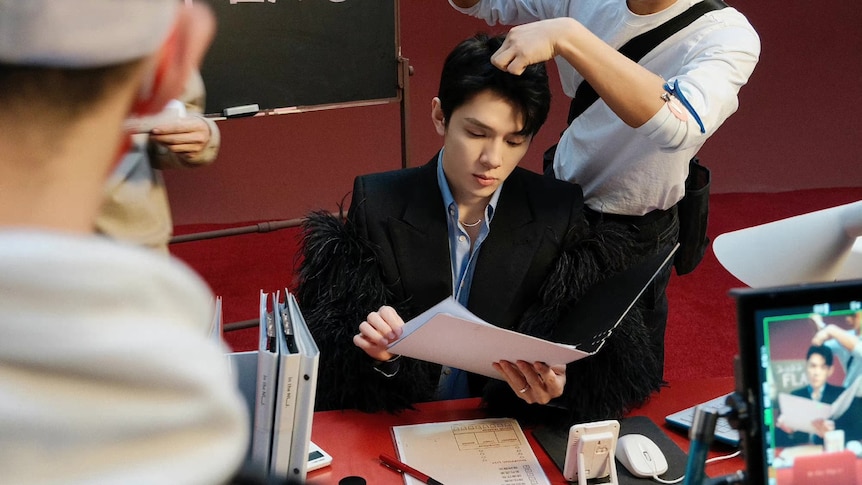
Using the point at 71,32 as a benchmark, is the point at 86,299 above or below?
below

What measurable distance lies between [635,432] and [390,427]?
421 mm

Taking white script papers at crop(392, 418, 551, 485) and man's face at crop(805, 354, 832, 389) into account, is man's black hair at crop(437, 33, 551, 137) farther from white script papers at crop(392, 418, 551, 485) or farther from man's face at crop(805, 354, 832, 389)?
man's face at crop(805, 354, 832, 389)

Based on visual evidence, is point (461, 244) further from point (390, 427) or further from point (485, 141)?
point (390, 427)

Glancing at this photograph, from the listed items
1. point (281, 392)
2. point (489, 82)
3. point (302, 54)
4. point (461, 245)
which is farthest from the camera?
point (302, 54)

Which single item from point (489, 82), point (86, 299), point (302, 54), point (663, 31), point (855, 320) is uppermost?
point (302, 54)

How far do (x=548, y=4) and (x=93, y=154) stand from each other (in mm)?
1704

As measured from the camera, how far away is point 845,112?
4.56 m

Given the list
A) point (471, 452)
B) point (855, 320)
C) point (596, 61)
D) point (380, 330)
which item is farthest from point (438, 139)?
point (855, 320)

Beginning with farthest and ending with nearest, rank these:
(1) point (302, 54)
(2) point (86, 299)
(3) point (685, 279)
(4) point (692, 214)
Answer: (3) point (685, 279) → (1) point (302, 54) → (4) point (692, 214) → (2) point (86, 299)

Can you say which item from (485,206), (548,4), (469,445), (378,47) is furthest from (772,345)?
(378,47)

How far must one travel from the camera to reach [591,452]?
4.14ft

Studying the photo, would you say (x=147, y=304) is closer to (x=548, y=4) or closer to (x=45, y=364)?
(x=45, y=364)

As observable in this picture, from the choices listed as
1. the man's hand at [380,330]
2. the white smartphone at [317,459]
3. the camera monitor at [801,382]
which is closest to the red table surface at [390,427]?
the white smartphone at [317,459]

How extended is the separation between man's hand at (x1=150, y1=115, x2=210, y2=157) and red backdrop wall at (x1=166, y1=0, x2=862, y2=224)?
266cm
